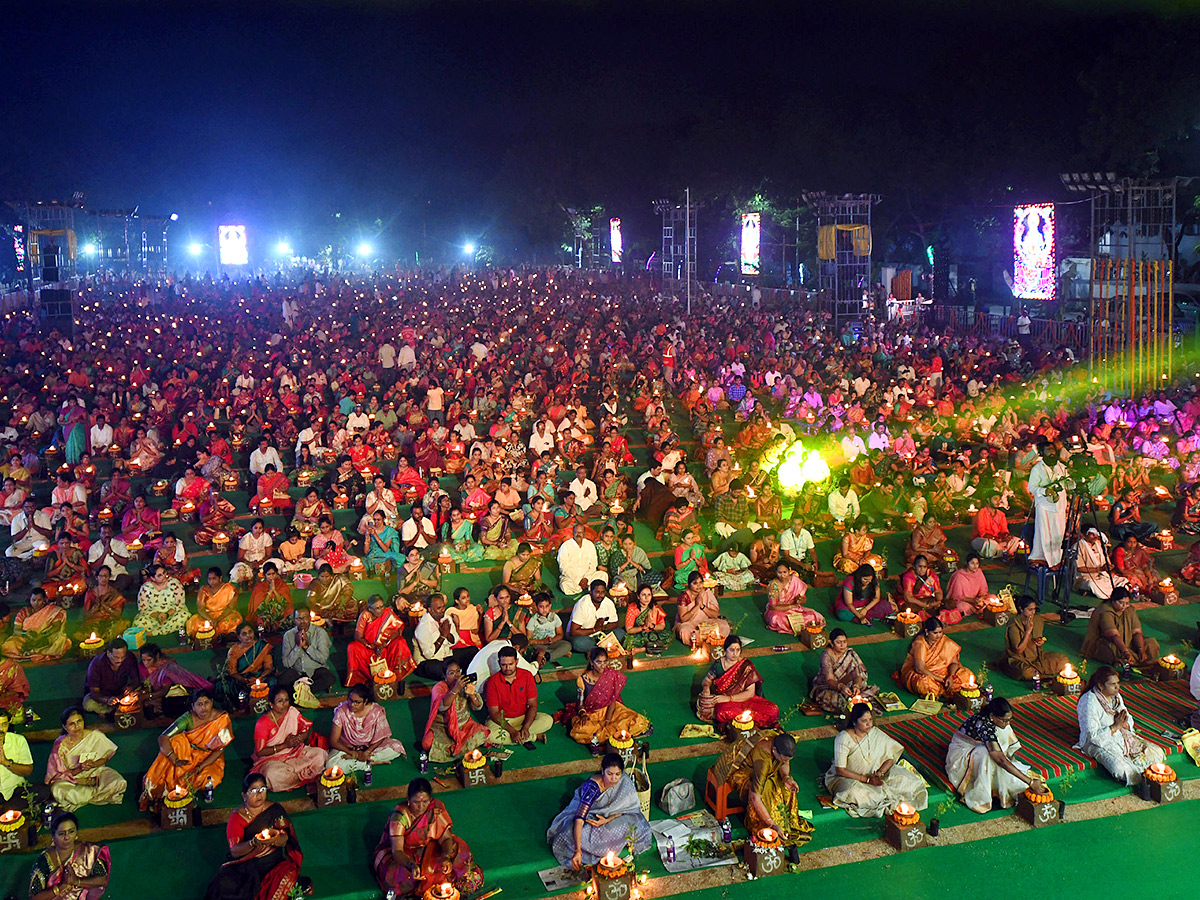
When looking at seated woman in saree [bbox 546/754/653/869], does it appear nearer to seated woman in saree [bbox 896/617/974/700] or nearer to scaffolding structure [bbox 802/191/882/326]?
seated woman in saree [bbox 896/617/974/700]

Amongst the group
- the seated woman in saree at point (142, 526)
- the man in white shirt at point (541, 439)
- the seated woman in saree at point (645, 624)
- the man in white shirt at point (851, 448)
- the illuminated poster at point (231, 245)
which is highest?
the illuminated poster at point (231, 245)

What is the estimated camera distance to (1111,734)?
7848 mm

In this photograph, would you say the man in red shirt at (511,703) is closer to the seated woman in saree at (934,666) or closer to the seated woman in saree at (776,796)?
the seated woman in saree at (776,796)

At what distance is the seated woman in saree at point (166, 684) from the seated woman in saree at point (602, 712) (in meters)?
3.21

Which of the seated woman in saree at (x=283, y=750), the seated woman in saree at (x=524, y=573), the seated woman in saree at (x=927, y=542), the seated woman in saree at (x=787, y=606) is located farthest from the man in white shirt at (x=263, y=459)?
the seated woman in saree at (x=927, y=542)

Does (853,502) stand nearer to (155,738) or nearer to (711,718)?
(711,718)

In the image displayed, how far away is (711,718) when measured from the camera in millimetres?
8805

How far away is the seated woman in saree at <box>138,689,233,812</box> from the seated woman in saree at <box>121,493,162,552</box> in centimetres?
502

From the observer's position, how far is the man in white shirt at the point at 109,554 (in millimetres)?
11972

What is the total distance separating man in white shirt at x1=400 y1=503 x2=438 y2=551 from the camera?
41.2ft

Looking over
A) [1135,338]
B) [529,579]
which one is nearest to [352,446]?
[529,579]

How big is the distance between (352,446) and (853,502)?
22.7 ft

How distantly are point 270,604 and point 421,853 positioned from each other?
4.58 meters

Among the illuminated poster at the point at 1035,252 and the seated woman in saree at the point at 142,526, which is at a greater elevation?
the illuminated poster at the point at 1035,252
